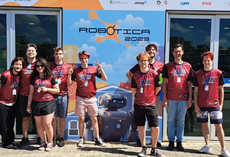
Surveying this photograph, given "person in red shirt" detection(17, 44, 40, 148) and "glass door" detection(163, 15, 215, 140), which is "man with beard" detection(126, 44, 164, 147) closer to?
"glass door" detection(163, 15, 215, 140)

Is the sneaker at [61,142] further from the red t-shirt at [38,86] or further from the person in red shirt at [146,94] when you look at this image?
the person in red shirt at [146,94]

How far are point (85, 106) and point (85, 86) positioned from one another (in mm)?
Answer: 410

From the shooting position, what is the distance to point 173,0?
4430 millimetres

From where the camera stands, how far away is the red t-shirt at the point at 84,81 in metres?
4.16

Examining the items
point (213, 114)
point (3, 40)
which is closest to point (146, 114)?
point (213, 114)

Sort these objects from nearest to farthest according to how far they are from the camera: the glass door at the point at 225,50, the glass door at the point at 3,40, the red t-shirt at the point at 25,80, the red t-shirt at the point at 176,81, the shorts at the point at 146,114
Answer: the shorts at the point at 146,114, the red t-shirt at the point at 176,81, the red t-shirt at the point at 25,80, the glass door at the point at 3,40, the glass door at the point at 225,50

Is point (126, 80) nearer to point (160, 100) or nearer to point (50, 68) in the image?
point (160, 100)

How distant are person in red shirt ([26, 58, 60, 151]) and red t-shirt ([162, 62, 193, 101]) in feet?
6.93

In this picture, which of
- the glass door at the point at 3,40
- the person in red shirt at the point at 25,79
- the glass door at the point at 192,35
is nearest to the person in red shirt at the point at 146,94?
the glass door at the point at 192,35

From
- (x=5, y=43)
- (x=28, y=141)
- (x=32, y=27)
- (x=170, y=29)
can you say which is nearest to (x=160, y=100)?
(x=170, y=29)

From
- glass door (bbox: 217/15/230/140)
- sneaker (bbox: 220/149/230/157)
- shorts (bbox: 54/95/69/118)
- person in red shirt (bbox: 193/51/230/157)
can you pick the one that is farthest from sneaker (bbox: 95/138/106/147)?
glass door (bbox: 217/15/230/140)

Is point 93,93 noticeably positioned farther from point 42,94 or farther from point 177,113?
point 177,113

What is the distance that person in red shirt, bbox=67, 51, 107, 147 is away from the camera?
13.6 ft

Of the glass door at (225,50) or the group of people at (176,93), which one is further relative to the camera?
the glass door at (225,50)
